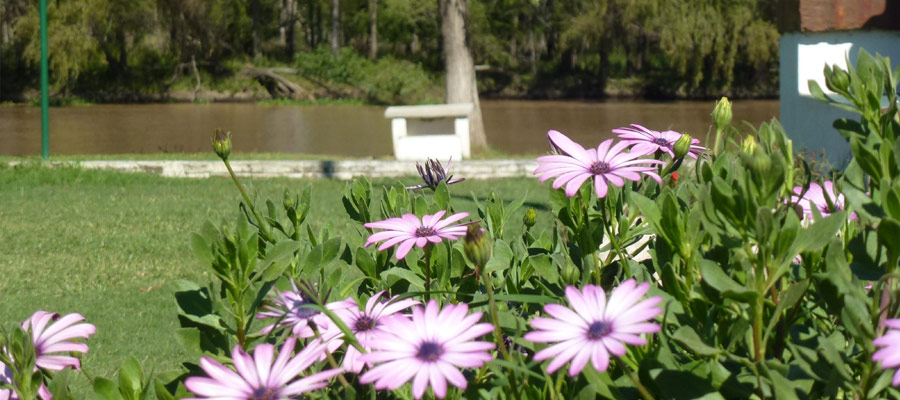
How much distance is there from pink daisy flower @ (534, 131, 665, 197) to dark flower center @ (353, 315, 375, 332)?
9.4 inches

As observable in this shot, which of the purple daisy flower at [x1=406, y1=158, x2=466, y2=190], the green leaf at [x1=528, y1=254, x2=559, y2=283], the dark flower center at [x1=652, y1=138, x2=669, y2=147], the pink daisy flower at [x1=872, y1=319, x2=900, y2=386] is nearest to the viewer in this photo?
the pink daisy flower at [x1=872, y1=319, x2=900, y2=386]

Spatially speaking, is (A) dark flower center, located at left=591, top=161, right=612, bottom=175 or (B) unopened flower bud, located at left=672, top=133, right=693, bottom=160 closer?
(A) dark flower center, located at left=591, top=161, right=612, bottom=175

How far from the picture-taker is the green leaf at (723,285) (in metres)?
0.78

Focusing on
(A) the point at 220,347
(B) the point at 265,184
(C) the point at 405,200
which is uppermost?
(C) the point at 405,200

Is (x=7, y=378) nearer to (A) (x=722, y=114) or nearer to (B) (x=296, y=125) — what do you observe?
(A) (x=722, y=114)

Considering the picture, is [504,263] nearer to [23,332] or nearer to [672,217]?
[672,217]

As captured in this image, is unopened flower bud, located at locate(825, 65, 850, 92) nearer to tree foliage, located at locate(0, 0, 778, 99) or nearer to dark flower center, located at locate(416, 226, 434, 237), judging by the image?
dark flower center, located at locate(416, 226, 434, 237)

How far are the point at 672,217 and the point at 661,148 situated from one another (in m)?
0.30

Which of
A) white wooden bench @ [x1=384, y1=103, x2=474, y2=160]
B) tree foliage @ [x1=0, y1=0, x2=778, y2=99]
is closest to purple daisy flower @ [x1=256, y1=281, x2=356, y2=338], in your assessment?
white wooden bench @ [x1=384, y1=103, x2=474, y2=160]

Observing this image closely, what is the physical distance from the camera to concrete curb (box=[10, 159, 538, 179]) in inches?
397

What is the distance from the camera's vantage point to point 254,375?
0.82 meters

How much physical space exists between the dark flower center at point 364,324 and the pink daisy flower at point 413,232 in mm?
78

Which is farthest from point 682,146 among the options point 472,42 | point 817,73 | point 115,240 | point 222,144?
point 472,42

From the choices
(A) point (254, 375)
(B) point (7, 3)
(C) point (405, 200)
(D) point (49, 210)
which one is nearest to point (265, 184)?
(D) point (49, 210)
